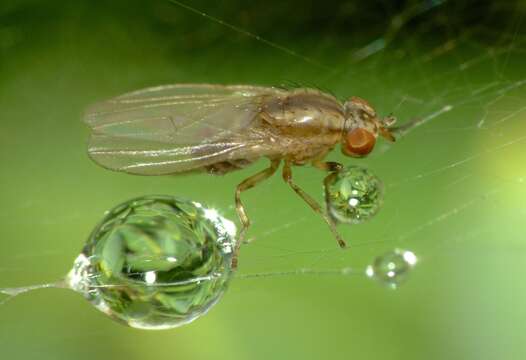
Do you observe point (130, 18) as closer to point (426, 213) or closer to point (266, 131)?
point (266, 131)

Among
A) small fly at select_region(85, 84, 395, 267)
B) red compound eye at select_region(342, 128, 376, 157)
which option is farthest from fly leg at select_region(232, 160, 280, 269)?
red compound eye at select_region(342, 128, 376, 157)

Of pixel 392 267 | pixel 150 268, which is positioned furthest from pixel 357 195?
pixel 150 268

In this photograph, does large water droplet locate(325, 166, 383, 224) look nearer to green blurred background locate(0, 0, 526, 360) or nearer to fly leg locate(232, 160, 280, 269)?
green blurred background locate(0, 0, 526, 360)

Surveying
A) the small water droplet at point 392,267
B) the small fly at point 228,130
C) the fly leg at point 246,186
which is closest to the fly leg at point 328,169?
the small fly at point 228,130

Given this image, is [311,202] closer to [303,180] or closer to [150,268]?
[303,180]

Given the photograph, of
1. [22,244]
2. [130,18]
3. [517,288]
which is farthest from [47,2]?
[517,288]

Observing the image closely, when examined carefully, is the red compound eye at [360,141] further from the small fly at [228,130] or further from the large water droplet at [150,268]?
the large water droplet at [150,268]
